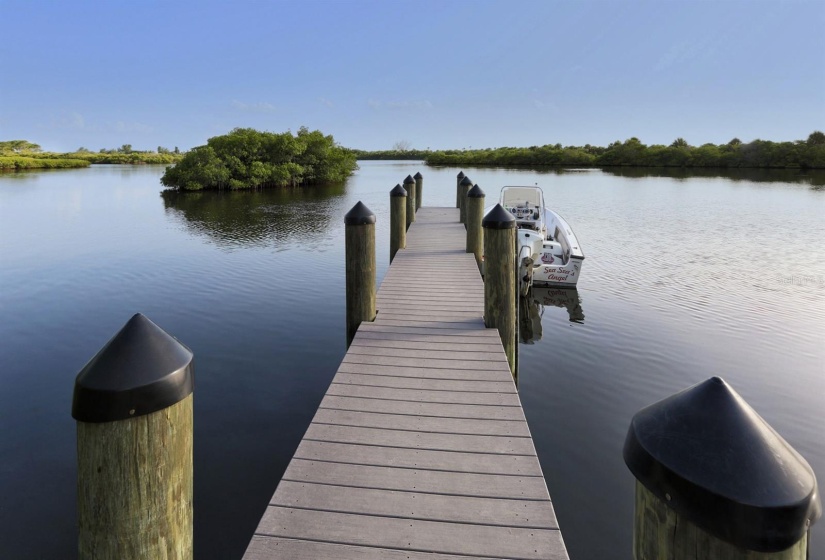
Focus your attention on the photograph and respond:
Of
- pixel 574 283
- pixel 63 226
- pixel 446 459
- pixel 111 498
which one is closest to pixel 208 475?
pixel 446 459

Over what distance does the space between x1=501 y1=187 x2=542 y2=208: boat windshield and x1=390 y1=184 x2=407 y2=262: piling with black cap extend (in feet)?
14.7

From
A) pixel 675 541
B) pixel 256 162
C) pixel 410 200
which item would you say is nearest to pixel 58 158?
pixel 256 162

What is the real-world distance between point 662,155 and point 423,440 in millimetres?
81085

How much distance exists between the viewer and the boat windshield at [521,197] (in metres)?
14.5

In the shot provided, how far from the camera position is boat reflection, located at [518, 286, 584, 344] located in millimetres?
9617

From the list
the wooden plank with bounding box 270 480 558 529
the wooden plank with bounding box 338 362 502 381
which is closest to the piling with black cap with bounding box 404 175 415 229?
the wooden plank with bounding box 338 362 502 381

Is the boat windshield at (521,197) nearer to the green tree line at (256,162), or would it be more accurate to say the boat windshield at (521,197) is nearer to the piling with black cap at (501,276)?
the piling with black cap at (501,276)

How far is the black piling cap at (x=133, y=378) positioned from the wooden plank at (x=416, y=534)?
46.5 inches

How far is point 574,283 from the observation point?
11938 millimetres

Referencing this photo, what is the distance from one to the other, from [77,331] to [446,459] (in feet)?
25.9

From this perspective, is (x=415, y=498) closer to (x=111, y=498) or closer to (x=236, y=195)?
(x=111, y=498)

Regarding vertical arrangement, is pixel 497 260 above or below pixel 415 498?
above

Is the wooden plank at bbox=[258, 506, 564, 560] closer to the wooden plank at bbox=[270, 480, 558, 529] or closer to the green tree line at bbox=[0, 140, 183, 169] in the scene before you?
the wooden plank at bbox=[270, 480, 558, 529]

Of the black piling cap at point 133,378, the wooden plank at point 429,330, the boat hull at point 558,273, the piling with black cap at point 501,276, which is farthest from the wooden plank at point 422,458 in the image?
the boat hull at point 558,273
